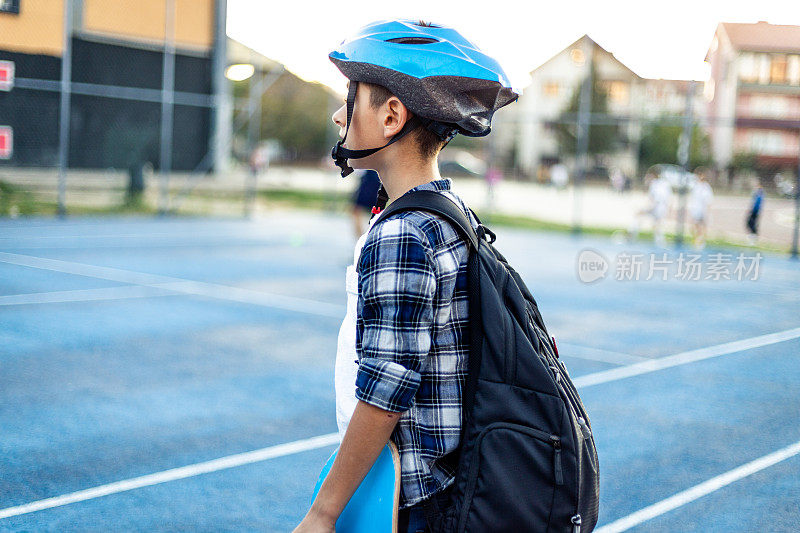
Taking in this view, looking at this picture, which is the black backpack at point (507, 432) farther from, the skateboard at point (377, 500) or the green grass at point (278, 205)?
the green grass at point (278, 205)

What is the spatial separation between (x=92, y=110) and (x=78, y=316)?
1651cm

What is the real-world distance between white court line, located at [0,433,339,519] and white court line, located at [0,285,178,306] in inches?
216

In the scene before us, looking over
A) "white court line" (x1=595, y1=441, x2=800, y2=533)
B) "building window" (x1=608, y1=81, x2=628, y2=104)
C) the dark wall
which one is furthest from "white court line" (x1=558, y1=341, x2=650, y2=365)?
"building window" (x1=608, y1=81, x2=628, y2=104)

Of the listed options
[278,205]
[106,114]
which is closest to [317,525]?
[106,114]

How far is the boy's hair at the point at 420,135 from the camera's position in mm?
1746

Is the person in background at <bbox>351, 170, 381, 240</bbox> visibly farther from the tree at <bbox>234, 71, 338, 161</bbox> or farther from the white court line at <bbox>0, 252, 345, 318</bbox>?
the tree at <bbox>234, 71, 338, 161</bbox>

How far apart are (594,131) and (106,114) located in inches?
1210

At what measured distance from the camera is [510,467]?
5.23ft

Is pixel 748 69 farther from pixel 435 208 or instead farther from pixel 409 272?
pixel 409 272

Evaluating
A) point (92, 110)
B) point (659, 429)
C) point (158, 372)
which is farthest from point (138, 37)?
point (659, 429)

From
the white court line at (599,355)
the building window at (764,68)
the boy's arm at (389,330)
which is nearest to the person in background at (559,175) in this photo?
the building window at (764,68)

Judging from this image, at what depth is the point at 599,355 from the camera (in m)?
8.20

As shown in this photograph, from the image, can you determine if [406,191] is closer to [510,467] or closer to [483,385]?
Answer: [483,385]

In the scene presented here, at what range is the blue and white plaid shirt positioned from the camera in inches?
62.1
